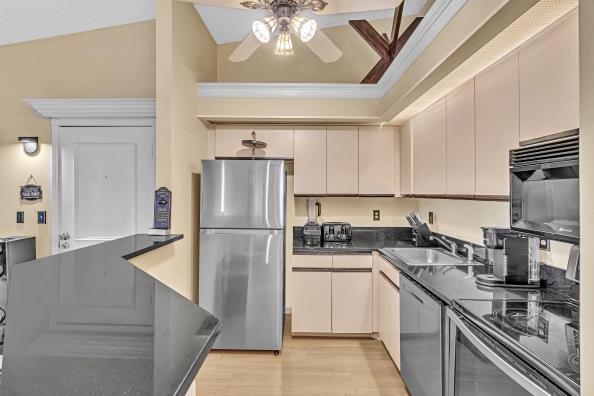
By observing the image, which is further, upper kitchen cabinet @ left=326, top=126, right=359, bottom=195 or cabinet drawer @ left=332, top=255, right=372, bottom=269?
upper kitchen cabinet @ left=326, top=126, right=359, bottom=195

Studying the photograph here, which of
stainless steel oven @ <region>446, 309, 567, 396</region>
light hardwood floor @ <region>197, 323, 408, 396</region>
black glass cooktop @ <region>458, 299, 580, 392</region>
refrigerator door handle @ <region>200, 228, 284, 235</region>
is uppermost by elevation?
refrigerator door handle @ <region>200, 228, 284, 235</region>

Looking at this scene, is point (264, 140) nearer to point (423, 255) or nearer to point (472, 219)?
point (423, 255)

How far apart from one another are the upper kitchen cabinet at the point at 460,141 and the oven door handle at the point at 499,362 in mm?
885

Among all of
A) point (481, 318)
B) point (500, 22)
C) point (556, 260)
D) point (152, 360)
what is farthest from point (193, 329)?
point (556, 260)

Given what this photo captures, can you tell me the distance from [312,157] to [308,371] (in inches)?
74.7

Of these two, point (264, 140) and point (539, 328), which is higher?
point (264, 140)

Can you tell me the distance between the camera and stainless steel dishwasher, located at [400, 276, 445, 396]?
182 cm

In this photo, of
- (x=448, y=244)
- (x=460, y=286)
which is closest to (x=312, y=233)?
(x=448, y=244)

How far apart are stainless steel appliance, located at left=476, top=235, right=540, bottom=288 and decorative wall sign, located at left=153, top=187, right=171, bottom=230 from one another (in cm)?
202

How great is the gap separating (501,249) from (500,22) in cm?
114

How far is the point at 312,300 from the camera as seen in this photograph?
3211mm

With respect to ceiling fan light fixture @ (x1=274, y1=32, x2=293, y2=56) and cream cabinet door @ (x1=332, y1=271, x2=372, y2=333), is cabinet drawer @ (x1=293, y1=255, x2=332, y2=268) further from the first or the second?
ceiling fan light fixture @ (x1=274, y1=32, x2=293, y2=56)

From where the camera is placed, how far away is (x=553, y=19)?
1.44 m

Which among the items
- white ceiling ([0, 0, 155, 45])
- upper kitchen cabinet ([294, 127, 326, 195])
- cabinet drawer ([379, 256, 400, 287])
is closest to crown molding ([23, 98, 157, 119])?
white ceiling ([0, 0, 155, 45])
